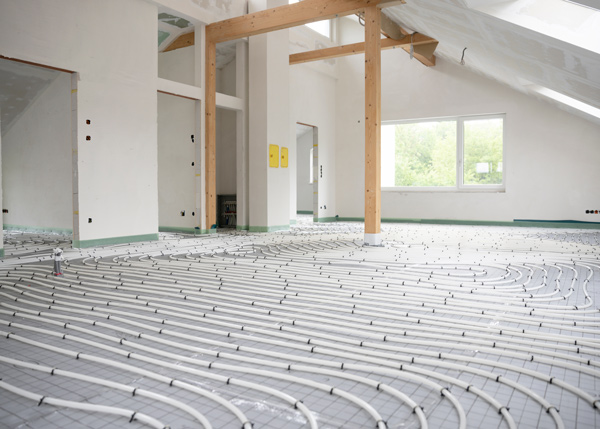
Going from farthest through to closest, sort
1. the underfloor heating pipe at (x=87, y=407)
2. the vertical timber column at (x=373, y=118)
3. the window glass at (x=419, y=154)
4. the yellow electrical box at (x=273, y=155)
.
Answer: the window glass at (x=419, y=154) → the yellow electrical box at (x=273, y=155) → the vertical timber column at (x=373, y=118) → the underfloor heating pipe at (x=87, y=407)

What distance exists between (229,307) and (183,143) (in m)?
6.08

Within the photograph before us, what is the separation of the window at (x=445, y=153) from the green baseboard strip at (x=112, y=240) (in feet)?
22.5

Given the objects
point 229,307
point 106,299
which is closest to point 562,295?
point 229,307

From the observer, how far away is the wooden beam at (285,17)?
6.91m

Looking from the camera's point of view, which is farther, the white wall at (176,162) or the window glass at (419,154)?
the window glass at (419,154)

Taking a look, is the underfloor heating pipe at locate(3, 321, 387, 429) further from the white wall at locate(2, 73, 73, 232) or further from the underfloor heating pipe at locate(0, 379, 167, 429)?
the white wall at locate(2, 73, 73, 232)

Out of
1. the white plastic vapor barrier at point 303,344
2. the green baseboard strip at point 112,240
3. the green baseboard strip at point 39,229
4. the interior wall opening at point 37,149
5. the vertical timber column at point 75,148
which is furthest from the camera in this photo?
the green baseboard strip at point 39,229

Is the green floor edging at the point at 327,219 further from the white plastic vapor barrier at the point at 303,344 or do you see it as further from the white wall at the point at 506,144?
the white plastic vapor barrier at the point at 303,344

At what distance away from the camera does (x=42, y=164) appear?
8.58m

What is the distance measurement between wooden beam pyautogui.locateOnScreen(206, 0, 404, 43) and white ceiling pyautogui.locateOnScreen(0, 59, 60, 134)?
2791 mm

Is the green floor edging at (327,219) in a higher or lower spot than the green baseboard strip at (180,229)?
higher

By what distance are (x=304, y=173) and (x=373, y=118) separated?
31.6ft

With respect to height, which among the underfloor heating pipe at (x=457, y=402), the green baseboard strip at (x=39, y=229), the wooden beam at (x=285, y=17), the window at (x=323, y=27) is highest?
the window at (x=323, y=27)

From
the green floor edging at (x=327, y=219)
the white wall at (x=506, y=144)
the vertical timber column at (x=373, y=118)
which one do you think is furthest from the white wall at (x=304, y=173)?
the vertical timber column at (x=373, y=118)
